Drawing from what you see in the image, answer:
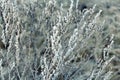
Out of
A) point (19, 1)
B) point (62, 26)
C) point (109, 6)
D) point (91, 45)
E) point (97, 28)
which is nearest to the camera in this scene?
point (62, 26)

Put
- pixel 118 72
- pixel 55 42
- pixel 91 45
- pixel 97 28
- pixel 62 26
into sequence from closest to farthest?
1. pixel 55 42
2. pixel 62 26
3. pixel 97 28
4. pixel 118 72
5. pixel 91 45

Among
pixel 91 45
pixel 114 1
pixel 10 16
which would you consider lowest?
pixel 91 45

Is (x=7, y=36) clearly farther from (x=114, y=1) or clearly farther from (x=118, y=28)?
(x=114, y=1)

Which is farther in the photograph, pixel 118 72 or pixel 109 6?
pixel 109 6

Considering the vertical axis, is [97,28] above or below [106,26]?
above

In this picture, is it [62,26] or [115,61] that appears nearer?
[62,26]

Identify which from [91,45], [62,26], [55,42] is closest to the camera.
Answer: [55,42]

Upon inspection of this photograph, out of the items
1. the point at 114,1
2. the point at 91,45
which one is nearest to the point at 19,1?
the point at 91,45

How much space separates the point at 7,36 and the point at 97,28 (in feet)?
2.84

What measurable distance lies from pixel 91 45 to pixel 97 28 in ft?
4.28

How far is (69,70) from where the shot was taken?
9.41 ft

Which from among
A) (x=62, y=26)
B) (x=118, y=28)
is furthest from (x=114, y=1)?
(x=62, y=26)

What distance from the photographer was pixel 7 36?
8.34ft

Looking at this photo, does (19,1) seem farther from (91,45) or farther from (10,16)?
(10,16)
